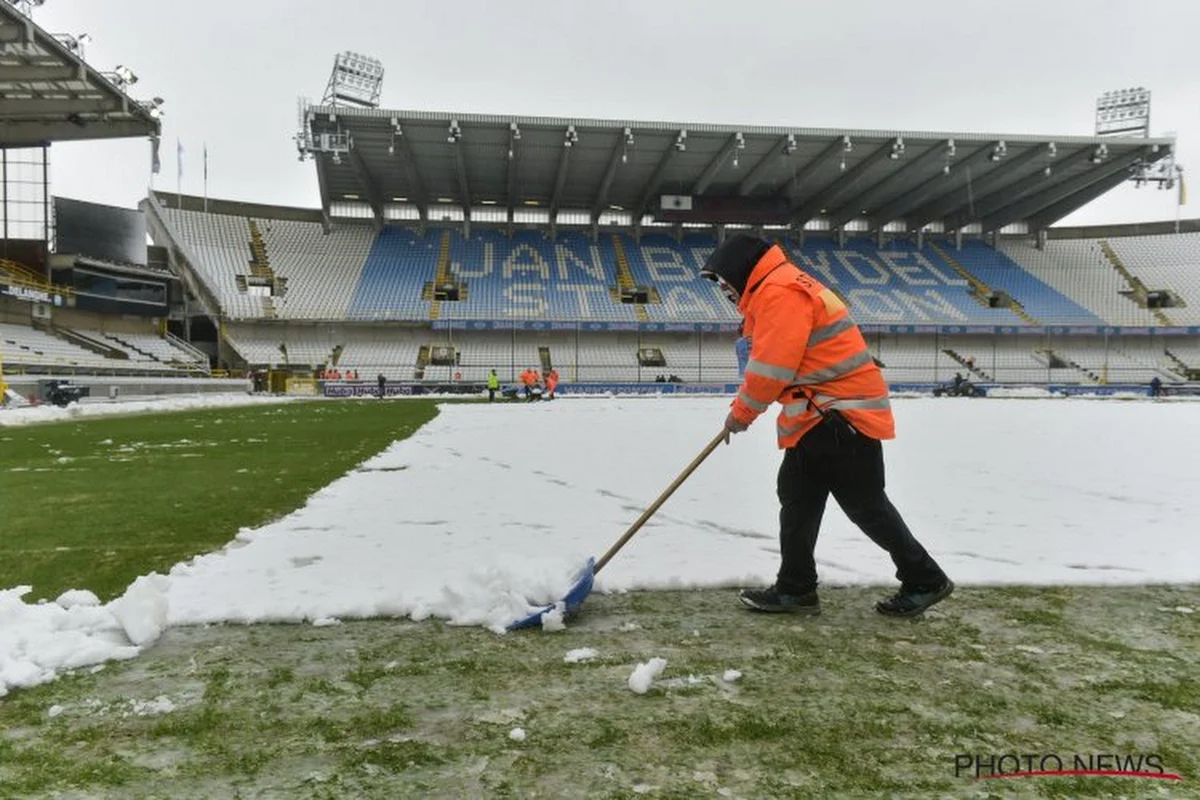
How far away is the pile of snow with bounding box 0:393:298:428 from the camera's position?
1427 cm

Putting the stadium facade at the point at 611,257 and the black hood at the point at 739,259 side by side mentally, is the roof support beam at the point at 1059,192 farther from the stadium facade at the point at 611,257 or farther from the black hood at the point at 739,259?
the black hood at the point at 739,259

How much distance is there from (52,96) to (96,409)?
1305 cm

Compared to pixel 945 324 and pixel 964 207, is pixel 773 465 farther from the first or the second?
pixel 964 207

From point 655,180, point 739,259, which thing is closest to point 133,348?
point 655,180

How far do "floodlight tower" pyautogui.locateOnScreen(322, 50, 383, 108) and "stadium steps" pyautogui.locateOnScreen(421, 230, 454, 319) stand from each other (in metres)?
9.22

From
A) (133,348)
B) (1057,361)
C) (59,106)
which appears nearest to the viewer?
(59,106)

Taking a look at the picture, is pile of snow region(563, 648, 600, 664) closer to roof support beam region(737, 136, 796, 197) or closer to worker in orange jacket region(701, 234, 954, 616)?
worker in orange jacket region(701, 234, 954, 616)

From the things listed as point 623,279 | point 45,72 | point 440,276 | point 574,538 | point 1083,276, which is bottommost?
point 574,538

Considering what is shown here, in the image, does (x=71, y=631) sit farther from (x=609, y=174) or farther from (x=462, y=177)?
(x=462, y=177)

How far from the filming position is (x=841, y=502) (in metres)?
2.99

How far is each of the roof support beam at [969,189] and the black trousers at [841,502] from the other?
42.0 metres

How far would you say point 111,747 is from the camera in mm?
1806

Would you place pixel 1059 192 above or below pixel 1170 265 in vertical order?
above

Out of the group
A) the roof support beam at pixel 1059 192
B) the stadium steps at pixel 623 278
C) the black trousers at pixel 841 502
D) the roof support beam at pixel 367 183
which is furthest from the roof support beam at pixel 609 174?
the black trousers at pixel 841 502
